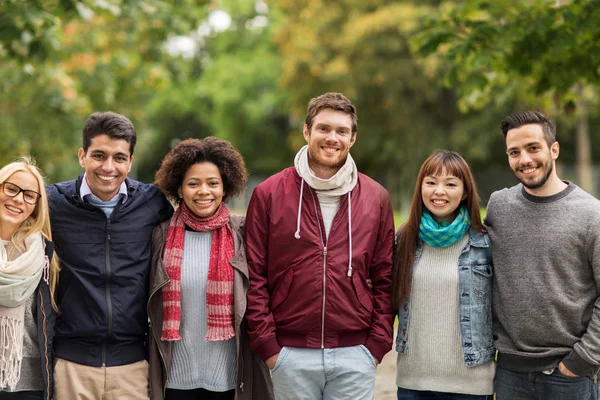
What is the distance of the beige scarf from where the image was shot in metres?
3.81

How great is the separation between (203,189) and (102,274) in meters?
0.72

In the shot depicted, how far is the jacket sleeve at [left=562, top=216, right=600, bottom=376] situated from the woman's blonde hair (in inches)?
107

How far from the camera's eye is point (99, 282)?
13.4 feet

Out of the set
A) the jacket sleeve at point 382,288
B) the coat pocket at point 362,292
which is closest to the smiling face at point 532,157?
the jacket sleeve at point 382,288

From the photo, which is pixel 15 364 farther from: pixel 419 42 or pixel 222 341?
pixel 419 42

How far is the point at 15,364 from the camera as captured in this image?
12.7 feet

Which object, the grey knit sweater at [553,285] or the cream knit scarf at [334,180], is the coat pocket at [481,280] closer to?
the grey knit sweater at [553,285]

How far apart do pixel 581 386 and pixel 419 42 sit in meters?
4.10

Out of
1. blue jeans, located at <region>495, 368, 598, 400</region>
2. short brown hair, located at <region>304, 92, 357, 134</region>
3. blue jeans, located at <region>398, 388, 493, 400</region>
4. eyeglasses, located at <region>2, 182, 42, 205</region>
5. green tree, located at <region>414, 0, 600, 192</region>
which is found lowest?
blue jeans, located at <region>398, 388, 493, 400</region>

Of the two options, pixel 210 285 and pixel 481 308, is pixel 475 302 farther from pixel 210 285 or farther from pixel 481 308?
pixel 210 285

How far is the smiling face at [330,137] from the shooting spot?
13.8ft

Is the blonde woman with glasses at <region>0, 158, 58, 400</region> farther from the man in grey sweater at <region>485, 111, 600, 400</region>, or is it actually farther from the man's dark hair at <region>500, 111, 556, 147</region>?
the man's dark hair at <region>500, 111, 556, 147</region>

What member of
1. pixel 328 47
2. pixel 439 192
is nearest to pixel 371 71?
pixel 328 47

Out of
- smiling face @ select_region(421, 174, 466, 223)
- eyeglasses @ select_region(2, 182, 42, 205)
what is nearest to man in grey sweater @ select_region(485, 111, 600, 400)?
smiling face @ select_region(421, 174, 466, 223)
